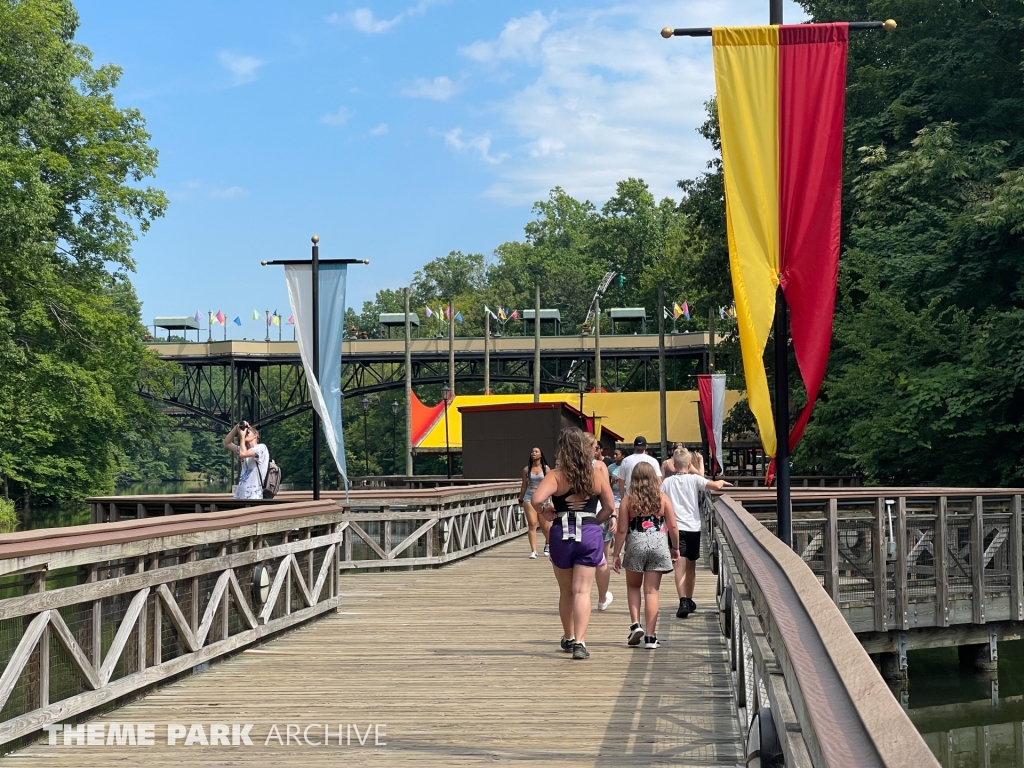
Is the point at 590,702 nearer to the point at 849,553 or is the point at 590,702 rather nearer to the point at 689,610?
the point at 689,610

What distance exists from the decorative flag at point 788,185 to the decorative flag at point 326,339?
8.24 metres

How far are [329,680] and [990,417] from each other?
23645 millimetres

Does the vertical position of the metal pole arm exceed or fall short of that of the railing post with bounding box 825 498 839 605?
it exceeds it

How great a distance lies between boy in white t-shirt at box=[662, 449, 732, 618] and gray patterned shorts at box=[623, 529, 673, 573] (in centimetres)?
253

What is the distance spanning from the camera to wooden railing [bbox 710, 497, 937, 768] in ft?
8.87

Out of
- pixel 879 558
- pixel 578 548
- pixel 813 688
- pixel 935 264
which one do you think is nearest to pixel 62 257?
pixel 935 264

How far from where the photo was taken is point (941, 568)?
1866 cm

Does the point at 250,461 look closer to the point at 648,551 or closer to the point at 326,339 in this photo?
the point at 326,339

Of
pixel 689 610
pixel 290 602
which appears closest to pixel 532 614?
pixel 689 610

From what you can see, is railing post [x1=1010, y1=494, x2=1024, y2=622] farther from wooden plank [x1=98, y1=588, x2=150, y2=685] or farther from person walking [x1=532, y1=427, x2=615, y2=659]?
wooden plank [x1=98, y1=588, x2=150, y2=685]

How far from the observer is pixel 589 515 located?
10.8 m

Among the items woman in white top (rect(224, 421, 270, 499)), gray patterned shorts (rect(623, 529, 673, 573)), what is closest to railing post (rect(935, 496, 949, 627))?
→ gray patterned shorts (rect(623, 529, 673, 573))

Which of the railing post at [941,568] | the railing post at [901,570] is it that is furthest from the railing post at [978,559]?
the railing post at [901,570]

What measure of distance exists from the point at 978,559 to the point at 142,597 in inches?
544
